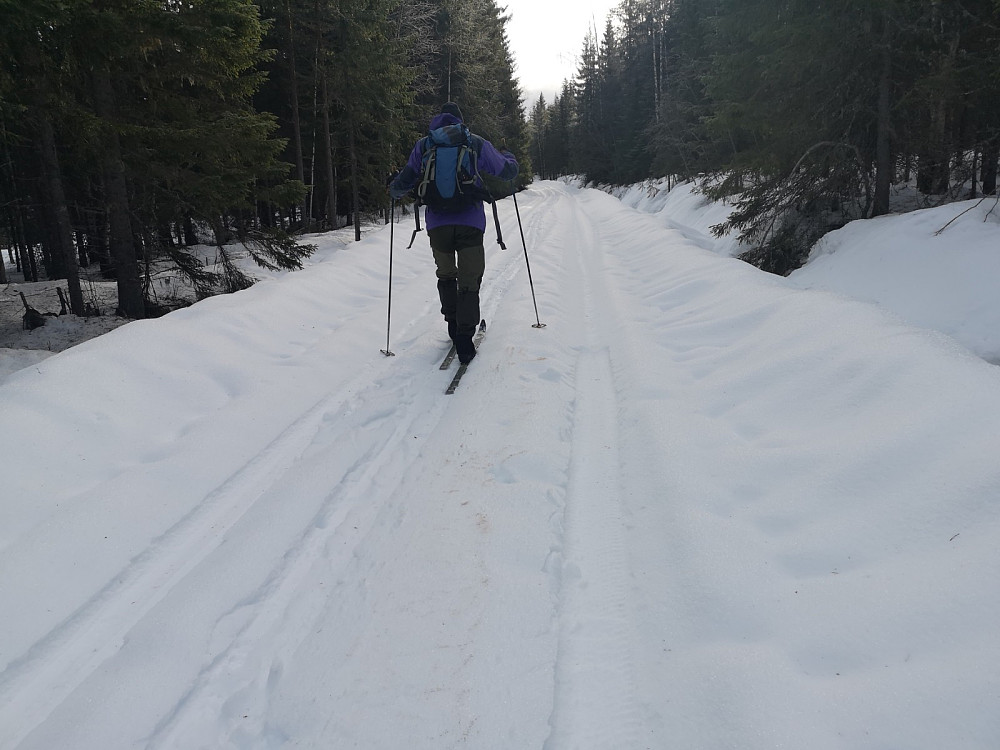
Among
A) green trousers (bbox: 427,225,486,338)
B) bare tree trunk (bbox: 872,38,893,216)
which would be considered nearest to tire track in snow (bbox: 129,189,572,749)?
green trousers (bbox: 427,225,486,338)

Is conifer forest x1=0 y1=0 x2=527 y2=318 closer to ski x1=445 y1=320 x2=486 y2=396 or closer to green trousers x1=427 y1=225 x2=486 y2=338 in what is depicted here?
green trousers x1=427 y1=225 x2=486 y2=338

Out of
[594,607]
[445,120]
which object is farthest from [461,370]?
[594,607]

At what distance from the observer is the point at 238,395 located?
16.8ft

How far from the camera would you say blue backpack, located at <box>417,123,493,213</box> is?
5559 millimetres

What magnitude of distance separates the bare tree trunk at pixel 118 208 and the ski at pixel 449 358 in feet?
20.0

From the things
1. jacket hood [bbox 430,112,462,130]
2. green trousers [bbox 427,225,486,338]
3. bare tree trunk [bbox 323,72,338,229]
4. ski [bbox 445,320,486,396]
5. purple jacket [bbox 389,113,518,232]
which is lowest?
ski [bbox 445,320,486,396]

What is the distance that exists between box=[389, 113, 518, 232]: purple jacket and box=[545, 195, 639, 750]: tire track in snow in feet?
8.13

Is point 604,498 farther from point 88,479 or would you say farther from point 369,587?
point 88,479

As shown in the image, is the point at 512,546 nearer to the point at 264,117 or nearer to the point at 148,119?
the point at 148,119

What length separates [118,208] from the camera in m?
9.02

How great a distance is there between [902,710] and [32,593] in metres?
3.74

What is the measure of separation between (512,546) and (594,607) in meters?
0.58

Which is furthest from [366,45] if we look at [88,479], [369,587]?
[369,587]

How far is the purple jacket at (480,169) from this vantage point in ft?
18.7
